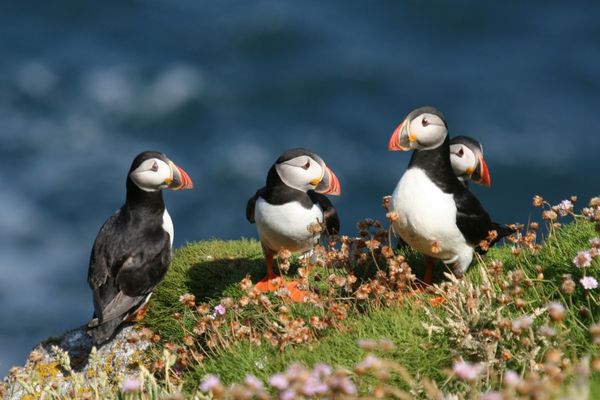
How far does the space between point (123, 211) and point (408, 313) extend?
10.0ft

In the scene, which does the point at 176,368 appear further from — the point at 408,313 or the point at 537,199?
the point at 537,199

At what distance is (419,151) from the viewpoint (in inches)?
243

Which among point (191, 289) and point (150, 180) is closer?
point (150, 180)

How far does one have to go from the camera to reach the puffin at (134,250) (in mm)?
7488

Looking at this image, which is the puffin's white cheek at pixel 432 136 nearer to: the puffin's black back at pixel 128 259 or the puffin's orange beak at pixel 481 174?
the puffin's orange beak at pixel 481 174

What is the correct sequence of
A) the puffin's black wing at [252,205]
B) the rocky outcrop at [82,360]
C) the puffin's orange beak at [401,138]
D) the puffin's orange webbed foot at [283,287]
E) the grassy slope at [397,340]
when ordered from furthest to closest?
the puffin's black wing at [252,205] < the rocky outcrop at [82,360] < the puffin's orange beak at [401,138] < the puffin's orange webbed foot at [283,287] < the grassy slope at [397,340]

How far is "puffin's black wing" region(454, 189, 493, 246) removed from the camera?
20.1 ft

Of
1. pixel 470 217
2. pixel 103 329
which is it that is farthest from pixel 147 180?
pixel 470 217

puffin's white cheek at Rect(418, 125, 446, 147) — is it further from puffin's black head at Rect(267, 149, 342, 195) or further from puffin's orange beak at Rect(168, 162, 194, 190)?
puffin's orange beak at Rect(168, 162, 194, 190)

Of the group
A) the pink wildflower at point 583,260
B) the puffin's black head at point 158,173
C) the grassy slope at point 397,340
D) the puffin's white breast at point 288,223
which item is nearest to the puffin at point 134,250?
the puffin's black head at point 158,173

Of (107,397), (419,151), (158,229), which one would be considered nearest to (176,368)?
(107,397)

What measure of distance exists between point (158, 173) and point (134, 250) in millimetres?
634

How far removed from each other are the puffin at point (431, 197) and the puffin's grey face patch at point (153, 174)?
2100 millimetres

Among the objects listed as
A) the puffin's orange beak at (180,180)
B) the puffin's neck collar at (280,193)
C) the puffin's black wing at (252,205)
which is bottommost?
the puffin's neck collar at (280,193)
